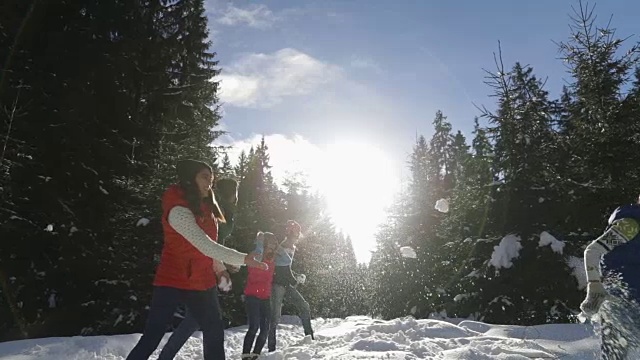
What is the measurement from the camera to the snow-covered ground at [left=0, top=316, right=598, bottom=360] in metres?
6.10

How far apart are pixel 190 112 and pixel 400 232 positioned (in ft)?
40.1

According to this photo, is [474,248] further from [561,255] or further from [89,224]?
[89,224]

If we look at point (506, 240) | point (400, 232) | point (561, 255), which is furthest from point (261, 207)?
point (561, 255)

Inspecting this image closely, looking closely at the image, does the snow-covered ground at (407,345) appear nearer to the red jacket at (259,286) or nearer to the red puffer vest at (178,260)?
the red jacket at (259,286)

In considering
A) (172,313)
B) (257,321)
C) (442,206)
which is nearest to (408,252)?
(442,206)

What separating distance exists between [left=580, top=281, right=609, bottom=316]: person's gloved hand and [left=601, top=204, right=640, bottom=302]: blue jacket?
0.17 ft

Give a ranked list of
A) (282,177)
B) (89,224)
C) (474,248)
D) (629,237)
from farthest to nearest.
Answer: (282,177) < (474,248) < (89,224) < (629,237)

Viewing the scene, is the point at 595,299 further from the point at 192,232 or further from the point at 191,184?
the point at 191,184

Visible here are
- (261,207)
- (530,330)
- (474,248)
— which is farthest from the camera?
(261,207)

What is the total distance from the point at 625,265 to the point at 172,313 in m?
3.61

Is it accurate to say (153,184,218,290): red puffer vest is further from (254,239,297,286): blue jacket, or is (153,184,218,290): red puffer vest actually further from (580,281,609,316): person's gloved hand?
(254,239,297,286): blue jacket

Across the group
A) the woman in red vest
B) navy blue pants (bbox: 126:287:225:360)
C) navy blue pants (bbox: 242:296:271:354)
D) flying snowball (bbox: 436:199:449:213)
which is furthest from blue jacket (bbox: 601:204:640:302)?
flying snowball (bbox: 436:199:449:213)

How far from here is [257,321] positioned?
6.70 metres

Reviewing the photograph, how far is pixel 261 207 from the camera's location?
21.5 m
